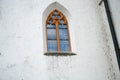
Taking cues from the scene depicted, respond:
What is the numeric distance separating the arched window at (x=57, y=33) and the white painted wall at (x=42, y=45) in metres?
0.29

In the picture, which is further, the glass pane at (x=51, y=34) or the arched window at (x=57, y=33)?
the glass pane at (x=51, y=34)

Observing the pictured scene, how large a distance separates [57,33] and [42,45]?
995mm

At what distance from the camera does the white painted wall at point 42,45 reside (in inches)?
306

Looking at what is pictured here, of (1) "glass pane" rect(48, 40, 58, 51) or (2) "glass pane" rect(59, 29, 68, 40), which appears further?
(2) "glass pane" rect(59, 29, 68, 40)

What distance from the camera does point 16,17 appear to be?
8781 millimetres

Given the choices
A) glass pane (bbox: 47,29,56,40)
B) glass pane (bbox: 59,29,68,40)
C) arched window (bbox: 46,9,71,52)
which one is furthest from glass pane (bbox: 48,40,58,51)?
glass pane (bbox: 59,29,68,40)

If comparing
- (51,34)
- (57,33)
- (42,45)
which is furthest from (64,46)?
(42,45)

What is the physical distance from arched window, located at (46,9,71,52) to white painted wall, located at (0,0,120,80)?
11.4 inches

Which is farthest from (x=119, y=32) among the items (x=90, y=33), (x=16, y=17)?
(x=16, y=17)

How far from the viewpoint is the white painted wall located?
25.5 feet

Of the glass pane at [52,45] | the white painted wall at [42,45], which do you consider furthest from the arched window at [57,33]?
the white painted wall at [42,45]

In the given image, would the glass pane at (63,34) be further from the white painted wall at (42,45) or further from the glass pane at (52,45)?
the glass pane at (52,45)

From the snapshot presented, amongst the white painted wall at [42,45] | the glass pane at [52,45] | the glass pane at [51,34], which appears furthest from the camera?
the glass pane at [51,34]

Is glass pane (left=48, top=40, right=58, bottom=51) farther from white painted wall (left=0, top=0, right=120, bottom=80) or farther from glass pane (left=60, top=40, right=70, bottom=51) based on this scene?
white painted wall (left=0, top=0, right=120, bottom=80)
